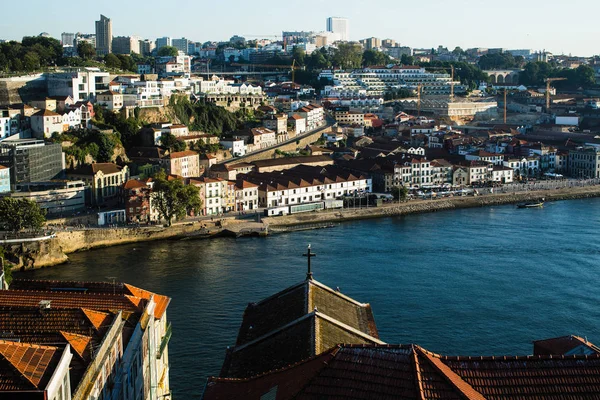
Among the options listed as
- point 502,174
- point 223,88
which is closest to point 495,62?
point 223,88

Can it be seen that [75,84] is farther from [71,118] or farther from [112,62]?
[112,62]

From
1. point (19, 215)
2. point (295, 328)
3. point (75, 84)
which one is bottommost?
point (19, 215)

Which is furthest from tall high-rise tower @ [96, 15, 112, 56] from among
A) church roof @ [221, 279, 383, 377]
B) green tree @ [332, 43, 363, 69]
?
church roof @ [221, 279, 383, 377]

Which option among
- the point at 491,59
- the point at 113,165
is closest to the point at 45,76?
the point at 113,165

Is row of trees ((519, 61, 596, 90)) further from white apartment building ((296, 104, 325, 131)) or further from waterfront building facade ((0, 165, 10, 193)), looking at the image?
waterfront building facade ((0, 165, 10, 193))

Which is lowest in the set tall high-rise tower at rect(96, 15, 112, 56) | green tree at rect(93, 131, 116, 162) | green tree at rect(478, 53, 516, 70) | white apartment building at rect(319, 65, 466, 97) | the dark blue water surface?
the dark blue water surface

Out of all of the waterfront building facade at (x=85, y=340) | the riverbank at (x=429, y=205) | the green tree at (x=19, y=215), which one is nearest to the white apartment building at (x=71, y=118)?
the green tree at (x=19, y=215)

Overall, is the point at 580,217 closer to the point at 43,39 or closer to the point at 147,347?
the point at 147,347

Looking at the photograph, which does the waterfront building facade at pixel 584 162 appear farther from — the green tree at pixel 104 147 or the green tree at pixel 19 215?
the green tree at pixel 19 215
